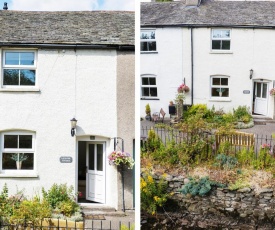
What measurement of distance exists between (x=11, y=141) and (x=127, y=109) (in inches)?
44.4

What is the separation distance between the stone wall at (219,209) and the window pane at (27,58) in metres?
1.78

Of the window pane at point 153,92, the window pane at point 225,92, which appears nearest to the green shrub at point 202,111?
the window pane at point 225,92

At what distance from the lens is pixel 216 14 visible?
11.3ft

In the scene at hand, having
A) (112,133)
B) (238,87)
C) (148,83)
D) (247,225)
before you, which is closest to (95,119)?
(112,133)

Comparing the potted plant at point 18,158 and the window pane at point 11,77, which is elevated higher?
the window pane at point 11,77

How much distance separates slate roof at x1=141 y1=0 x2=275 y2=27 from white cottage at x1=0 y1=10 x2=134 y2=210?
24.0 inches

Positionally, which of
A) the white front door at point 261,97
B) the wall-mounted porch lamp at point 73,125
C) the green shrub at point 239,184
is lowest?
the green shrub at point 239,184

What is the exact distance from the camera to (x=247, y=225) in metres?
3.25

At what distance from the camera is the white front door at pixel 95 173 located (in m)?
4.16

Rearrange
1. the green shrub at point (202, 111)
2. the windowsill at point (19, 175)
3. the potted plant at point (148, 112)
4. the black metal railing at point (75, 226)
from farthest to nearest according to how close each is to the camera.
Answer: the windowsill at point (19, 175) → the black metal railing at point (75, 226) → the potted plant at point (148, 112) → the green shrub at point (202, 111)

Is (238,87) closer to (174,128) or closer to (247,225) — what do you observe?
(174,128)

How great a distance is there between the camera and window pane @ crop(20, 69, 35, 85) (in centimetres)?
414

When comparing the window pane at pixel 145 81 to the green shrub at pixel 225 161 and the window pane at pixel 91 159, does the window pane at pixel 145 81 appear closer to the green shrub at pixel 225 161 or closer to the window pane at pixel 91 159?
the green shrub at pixel 225 161

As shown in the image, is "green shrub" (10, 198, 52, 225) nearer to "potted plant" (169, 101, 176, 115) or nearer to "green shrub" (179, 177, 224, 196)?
"green shrub" (179, 177, 224, 196)
